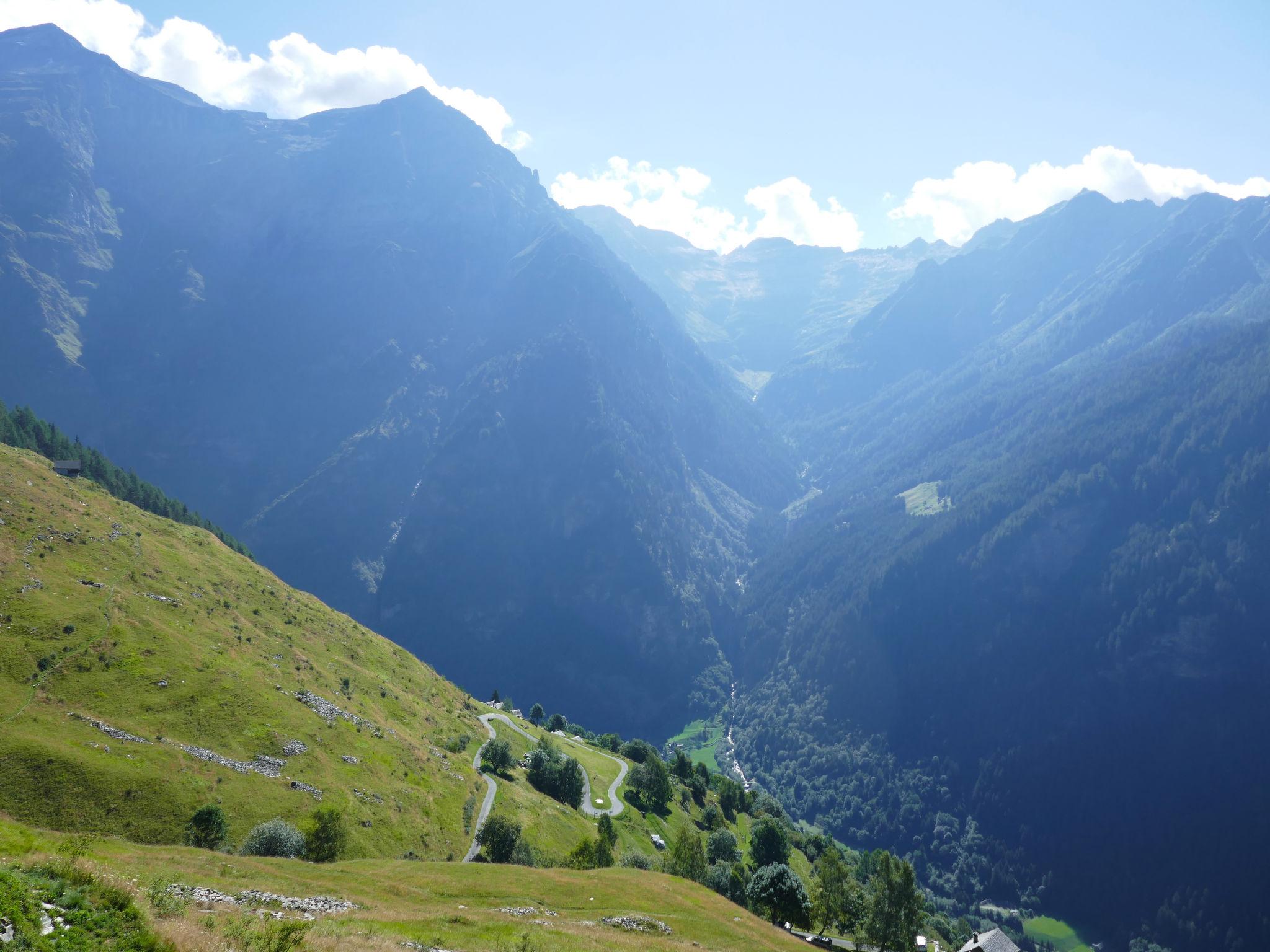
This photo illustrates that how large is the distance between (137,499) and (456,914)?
153 m

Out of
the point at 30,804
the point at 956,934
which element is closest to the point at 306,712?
the point at 30,804

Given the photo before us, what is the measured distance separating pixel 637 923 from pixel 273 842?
3425 cm

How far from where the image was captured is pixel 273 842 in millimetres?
61656

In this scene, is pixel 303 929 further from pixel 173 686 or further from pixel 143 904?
pixel 173 686

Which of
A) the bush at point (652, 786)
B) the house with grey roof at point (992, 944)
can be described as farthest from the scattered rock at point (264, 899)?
the bush at point (652, 786)

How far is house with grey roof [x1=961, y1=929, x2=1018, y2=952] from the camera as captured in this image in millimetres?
87125

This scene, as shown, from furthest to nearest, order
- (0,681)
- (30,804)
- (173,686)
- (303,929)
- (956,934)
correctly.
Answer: (956,934) → (173,686) → (0,681) → (30,804) → (303,929)

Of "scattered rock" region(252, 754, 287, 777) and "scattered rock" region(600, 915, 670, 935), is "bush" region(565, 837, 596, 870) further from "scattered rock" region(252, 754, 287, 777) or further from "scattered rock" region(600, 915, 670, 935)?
"scattered rock" region(252, 754, 287, 777)

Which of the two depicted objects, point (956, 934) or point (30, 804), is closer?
point (30, 804)

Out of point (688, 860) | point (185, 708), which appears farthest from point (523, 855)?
point (185, 708)

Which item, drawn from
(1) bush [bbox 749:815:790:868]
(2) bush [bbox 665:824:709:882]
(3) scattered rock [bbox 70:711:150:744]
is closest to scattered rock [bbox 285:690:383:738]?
(3) scattered rock [bbox 70:711:150:744]

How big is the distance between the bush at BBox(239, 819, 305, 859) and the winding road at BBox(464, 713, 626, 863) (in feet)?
59.8

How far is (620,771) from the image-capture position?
15825cm

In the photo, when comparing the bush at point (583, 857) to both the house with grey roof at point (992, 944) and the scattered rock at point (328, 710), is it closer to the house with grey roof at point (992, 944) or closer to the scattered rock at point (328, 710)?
the scattered rock at point (328, 710)
